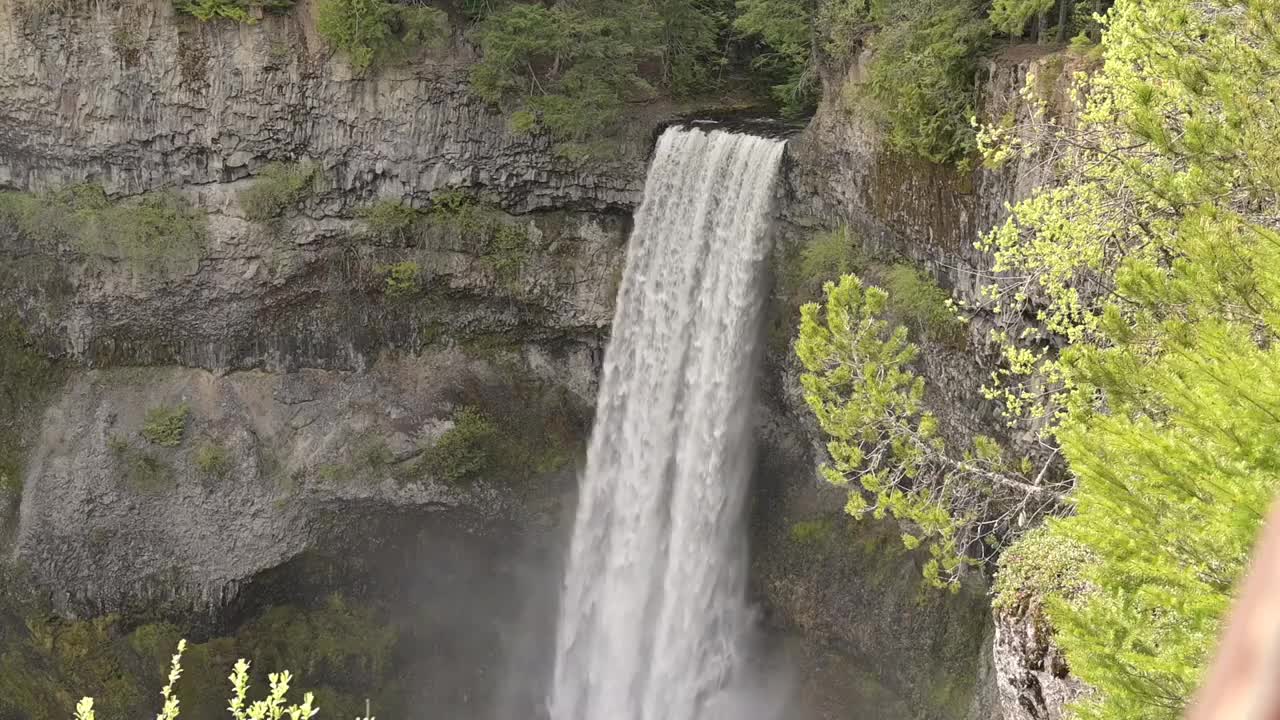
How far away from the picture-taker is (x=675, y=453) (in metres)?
21.1

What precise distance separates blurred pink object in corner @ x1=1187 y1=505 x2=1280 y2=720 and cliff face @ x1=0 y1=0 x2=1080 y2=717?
1982cm

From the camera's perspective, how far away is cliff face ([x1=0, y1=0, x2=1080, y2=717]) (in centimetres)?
2242

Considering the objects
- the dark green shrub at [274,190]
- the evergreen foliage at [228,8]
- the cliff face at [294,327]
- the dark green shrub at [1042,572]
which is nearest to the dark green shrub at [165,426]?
the cliff face at [294,327]

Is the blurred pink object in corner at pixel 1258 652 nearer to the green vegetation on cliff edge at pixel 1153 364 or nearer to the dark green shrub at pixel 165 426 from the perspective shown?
the green vegetation on cliff edge at pixel 1153 364

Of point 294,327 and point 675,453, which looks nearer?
point 675,453

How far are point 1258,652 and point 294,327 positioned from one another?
978 inches

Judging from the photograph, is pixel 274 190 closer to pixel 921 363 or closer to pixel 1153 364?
pixel 921 363

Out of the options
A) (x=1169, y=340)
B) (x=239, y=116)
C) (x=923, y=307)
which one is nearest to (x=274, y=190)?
(x=239, y=116)

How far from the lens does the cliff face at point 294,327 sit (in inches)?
883

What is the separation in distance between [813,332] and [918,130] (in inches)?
251

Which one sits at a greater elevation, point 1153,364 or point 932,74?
point 932,74

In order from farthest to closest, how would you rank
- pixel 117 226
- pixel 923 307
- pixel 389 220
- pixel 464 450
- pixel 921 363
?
pixel 464 450
pixel 389 220
pixel 117 226
pixel 921 363
pixel 923 307

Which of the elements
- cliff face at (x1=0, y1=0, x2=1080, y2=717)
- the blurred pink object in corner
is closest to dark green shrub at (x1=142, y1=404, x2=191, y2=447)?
cliff face at (x1=0, y1=0, x2=1080, y2=717)

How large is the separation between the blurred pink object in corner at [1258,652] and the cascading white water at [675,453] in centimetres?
1778
